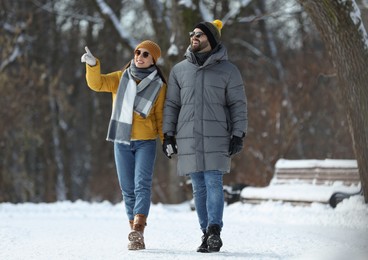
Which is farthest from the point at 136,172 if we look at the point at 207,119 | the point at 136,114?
the point at 207,119

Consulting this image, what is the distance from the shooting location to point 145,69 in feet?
23.9

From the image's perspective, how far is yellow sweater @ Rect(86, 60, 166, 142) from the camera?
7.13 metres

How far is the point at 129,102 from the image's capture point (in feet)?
23.3

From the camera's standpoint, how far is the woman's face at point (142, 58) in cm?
722

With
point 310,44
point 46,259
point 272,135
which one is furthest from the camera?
point 310,44

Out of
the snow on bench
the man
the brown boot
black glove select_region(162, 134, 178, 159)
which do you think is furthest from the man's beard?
the snow on bench

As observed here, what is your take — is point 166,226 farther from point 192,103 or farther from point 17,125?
point 17,125

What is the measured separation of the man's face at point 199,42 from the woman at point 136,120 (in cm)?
42

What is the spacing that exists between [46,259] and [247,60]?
1935 cm

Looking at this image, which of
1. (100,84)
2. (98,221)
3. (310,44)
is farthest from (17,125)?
(100,84)

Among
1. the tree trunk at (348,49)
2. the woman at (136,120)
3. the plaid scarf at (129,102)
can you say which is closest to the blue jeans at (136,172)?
the woman at (136,120)

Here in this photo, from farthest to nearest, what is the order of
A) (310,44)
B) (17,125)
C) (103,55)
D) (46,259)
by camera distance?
(103,55)
(310,44)
(17,125)
(46,259)

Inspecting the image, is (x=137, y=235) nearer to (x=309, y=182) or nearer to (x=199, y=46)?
(x=199, y=46)

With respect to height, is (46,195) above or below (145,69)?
below
